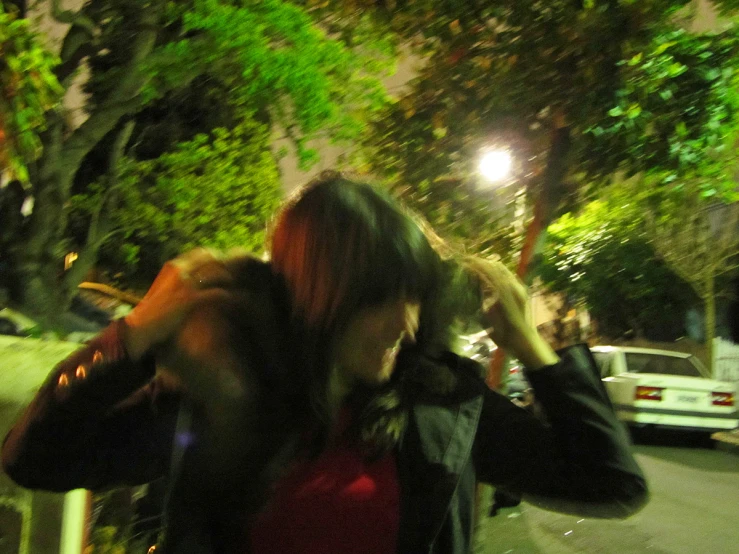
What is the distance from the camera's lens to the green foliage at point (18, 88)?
5.37 metres

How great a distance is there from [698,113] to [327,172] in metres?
2.47

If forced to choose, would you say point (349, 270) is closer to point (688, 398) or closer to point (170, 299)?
point (170, 299)

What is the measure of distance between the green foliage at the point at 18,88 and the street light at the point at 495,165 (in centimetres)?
366

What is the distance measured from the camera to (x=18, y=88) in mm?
5414

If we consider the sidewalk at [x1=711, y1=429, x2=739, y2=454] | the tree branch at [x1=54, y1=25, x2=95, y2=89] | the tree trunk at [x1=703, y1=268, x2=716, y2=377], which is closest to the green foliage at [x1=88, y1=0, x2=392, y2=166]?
the tree branch at [x1=54, y1=25, x2=95, y2=89]

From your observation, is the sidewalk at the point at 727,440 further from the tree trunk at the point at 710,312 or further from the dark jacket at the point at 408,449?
the dark jacket at the point at 408,449

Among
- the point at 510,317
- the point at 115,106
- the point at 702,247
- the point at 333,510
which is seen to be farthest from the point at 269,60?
the point at 702,247

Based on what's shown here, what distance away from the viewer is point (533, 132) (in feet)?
10.7

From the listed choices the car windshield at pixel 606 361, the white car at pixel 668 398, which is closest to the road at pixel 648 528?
the white car at pixel 668 398

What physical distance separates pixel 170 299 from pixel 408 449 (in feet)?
→ 1.79

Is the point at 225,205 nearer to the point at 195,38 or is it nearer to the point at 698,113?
the point at 195,38

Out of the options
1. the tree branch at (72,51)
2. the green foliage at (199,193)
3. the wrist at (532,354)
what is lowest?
the green foliage at (199,193)

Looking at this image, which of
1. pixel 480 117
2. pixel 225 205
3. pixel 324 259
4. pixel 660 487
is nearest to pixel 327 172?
pixel 324 259

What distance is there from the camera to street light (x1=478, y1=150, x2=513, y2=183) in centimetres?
333
